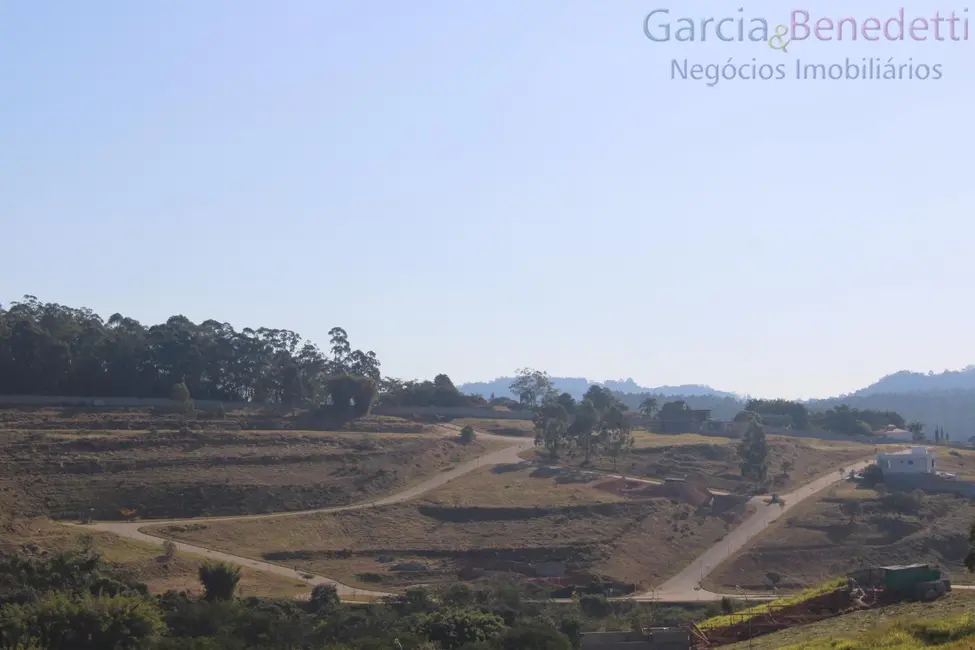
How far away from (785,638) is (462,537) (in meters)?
37.8

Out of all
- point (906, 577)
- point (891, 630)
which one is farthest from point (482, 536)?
point (891, 630)

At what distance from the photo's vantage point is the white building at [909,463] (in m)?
77.9

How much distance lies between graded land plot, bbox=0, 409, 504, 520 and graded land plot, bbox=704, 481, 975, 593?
2491cm

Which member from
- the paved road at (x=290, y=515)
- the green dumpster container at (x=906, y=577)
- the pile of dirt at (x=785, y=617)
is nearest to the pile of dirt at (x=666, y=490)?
the paved road at (x=290, y=515)

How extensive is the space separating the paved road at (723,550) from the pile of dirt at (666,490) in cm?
362

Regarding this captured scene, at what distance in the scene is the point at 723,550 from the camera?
59.2 metres

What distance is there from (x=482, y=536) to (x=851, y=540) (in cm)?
2178

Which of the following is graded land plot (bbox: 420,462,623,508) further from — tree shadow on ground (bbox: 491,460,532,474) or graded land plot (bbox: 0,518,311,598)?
graded land plot (bbox: 0,518,311,598)

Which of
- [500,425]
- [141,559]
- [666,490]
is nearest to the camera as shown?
[141,559]

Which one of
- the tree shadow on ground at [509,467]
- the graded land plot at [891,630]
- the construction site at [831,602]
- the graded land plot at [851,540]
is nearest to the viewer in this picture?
the graded land plot at [891,630]

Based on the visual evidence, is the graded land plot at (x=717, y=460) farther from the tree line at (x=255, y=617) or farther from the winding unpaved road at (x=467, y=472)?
the tree line at (x=255, y=617)

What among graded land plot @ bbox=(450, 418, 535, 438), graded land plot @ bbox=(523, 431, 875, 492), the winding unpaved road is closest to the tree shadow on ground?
the winding unpaved road

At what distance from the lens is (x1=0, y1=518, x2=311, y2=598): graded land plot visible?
45.5 m

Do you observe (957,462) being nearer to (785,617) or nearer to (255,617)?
(785,617)
